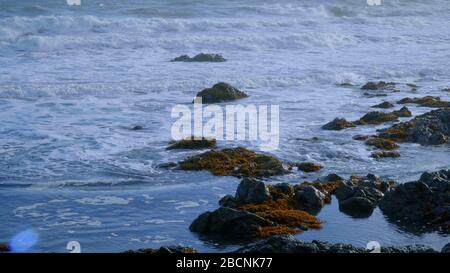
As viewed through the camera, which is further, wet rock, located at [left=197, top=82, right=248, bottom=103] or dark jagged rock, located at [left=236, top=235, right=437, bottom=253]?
wet rock, located at [left=197, top=82, right=248, bottom=103]

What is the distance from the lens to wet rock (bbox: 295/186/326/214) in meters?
11.0

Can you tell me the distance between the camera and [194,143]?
588 inches

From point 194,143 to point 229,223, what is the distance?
17.2ft

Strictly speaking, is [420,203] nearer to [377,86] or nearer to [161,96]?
[161,96]

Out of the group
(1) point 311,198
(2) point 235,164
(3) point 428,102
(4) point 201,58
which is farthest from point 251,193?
(4) point 201,58

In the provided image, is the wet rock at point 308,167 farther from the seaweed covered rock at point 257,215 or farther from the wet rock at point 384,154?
the seaweed covered rock at point 257,215

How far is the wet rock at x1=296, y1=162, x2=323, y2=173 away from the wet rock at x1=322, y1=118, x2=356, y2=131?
132 inches

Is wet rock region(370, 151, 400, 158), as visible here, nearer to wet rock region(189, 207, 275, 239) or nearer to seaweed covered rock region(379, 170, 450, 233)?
seaweed covered rock region(379, 170, 450, 233)

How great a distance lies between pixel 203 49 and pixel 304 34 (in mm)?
5724

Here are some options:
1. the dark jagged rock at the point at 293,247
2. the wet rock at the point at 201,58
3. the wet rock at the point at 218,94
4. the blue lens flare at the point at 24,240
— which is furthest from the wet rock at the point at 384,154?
the wet rock at the point at 201,58

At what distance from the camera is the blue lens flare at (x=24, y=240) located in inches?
368

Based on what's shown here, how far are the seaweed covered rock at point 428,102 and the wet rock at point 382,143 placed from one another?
4795mm

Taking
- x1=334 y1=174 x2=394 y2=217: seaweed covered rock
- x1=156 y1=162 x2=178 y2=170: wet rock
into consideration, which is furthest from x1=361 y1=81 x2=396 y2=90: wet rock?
x1=334 y1=174 x2=394 y2=217: seaweed covered rock

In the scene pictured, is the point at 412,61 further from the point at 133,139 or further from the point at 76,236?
the point at 76,236
